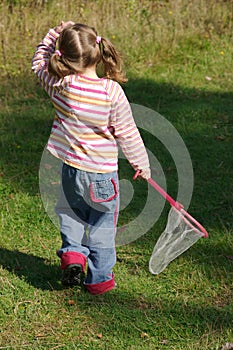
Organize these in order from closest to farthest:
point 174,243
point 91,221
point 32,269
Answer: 1. point 91,221
2. point 174,243
3. point 32,269

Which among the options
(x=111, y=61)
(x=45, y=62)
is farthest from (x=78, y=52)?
(x=45, y=62)

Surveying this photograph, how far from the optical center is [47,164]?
6.29 meters

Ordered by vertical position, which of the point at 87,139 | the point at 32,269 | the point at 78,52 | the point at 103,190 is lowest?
the point at 32,269

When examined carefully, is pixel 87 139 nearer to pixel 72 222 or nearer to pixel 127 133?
pixel 127 133

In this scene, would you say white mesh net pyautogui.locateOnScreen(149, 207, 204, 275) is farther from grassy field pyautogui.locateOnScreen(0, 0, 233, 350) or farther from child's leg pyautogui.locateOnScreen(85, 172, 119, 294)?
child's leg pyautogui.locateOnScreen(85, 172, 119, 294)

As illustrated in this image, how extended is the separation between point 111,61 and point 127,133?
44cm

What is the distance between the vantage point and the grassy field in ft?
12.7

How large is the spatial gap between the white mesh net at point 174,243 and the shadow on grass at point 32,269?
0.67m

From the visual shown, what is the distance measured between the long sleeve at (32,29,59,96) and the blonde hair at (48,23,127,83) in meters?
0.13

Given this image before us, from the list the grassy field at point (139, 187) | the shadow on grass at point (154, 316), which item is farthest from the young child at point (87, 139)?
the grassy field at point (139, 187)

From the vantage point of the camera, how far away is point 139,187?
5852 mm

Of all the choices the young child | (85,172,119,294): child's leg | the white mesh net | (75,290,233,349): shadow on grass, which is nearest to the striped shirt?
the young child

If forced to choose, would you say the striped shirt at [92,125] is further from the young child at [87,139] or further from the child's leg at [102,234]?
the child's leg at [102,234]

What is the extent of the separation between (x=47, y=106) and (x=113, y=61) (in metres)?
3.99
